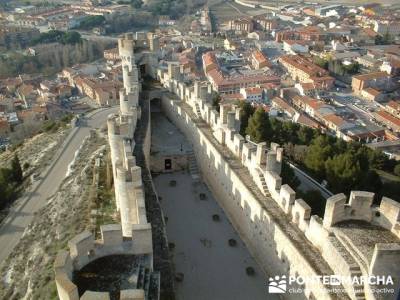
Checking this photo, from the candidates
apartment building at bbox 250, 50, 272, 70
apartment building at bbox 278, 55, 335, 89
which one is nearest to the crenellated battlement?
apartment building at bbox 278, 55, 335, 89

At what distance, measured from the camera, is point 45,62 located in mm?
94188

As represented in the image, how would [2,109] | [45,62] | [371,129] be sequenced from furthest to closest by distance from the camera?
[45,62] < [2,109] < [371,129]

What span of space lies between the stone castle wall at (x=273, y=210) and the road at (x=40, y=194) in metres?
10.6

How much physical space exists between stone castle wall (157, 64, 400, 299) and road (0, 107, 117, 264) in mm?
10562

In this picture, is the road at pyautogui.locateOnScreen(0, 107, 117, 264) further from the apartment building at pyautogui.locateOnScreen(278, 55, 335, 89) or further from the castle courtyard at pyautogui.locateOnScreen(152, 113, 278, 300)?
the apartment building at pyautogui.locateOnScreen(278, 55, 335, 89)

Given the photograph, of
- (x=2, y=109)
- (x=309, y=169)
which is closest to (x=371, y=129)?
(x=309, y=169)

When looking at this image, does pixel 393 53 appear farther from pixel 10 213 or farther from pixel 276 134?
pixel 10 213

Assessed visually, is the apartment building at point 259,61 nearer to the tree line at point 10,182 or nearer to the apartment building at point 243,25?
the apartment building at point 243,25

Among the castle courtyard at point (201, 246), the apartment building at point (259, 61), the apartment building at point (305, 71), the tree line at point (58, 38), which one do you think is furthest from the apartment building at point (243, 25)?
the castle courtyard at point (201, 246)

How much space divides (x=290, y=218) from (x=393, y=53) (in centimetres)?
9430

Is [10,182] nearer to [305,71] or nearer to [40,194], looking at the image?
[40,194]

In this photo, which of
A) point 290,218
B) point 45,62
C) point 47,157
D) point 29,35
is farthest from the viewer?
point 29,35

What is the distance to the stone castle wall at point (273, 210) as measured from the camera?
1199cm

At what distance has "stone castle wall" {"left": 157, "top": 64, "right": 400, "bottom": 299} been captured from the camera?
11992 millimetres
